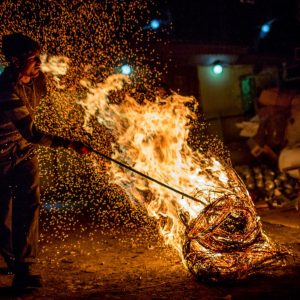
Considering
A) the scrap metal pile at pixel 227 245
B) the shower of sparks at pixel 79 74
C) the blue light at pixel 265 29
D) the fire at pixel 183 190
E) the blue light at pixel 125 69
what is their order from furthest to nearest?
the blue light at pixel 265 29, the blue light at pixel 125 69, the shower of sparks at pixel 79 74, the fire at pixel 183 190, the scrap metal pile at pixel 227 245

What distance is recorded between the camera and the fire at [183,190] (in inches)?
192

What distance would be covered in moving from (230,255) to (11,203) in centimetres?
243

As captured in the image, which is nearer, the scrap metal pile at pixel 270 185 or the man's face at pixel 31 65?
the man's face at pixel 31 65

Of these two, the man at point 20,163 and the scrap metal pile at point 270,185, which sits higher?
the man at point 20,163

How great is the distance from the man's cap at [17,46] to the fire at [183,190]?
6.86 ft

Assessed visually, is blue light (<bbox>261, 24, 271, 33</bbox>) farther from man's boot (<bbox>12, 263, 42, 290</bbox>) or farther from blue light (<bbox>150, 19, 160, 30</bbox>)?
man's boot (<bbox>12, 263, 42, 290</bbox>)

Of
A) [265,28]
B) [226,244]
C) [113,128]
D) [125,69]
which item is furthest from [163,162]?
[265,28]

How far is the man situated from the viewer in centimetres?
492

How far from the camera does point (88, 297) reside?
15.0 feet

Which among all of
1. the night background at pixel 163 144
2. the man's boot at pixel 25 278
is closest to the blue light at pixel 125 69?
the night background at pixel 163 144

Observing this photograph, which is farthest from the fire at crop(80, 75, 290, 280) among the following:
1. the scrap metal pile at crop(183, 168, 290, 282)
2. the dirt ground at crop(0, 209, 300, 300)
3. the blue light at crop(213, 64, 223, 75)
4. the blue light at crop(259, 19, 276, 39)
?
the blue light at crop(259, 19, 276, 39)

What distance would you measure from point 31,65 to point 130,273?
2570mm

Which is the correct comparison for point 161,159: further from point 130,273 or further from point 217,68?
point 217,68

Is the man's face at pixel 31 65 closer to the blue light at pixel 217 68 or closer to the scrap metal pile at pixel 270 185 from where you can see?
the scrap metal pile at pixel 270 185
